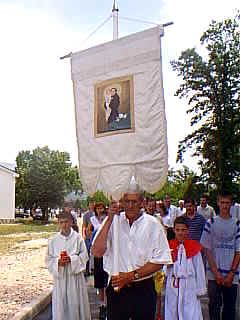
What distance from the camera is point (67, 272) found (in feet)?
21.9

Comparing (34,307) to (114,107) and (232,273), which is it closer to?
(232,273)

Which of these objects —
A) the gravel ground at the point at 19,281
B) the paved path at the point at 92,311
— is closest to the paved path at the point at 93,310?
the paved path at the point at 92,311

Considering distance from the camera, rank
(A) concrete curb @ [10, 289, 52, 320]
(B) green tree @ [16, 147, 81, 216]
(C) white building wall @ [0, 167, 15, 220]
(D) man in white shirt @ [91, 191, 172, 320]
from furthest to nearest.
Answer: (B) green tree @ [16, 147, 81, 216], (C) white building wall @ [0, 167, 15, 220], (A) concrete curb @ [10, 289, 52, 320], (D) man in white shirt @ [91, 191, 172, 320]

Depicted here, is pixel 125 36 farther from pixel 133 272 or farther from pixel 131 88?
pixel 133 272

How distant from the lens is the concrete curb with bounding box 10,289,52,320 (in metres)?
7.30

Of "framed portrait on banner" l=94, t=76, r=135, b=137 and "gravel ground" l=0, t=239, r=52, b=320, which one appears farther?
"gravel ground" l=0, t=239, r=52, b=320

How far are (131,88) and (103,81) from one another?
39cm

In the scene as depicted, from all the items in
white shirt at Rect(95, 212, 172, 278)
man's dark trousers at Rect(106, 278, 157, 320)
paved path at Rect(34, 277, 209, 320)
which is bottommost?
paved path at Rect(34, 277, 209, 320)

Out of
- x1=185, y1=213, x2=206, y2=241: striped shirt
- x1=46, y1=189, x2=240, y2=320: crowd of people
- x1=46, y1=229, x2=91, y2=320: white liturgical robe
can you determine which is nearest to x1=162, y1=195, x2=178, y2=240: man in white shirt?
x1=185, y1=213, x2=206, y2=241: striped shirt

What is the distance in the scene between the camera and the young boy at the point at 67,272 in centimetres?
655

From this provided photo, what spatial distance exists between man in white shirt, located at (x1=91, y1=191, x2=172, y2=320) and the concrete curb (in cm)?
336

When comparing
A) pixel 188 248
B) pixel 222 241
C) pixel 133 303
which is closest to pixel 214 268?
pixel 222 241

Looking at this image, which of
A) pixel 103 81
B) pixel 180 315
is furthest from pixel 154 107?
pixel 180 315

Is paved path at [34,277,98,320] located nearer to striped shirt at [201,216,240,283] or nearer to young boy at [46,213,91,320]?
young boy at [46,213,91,320]
